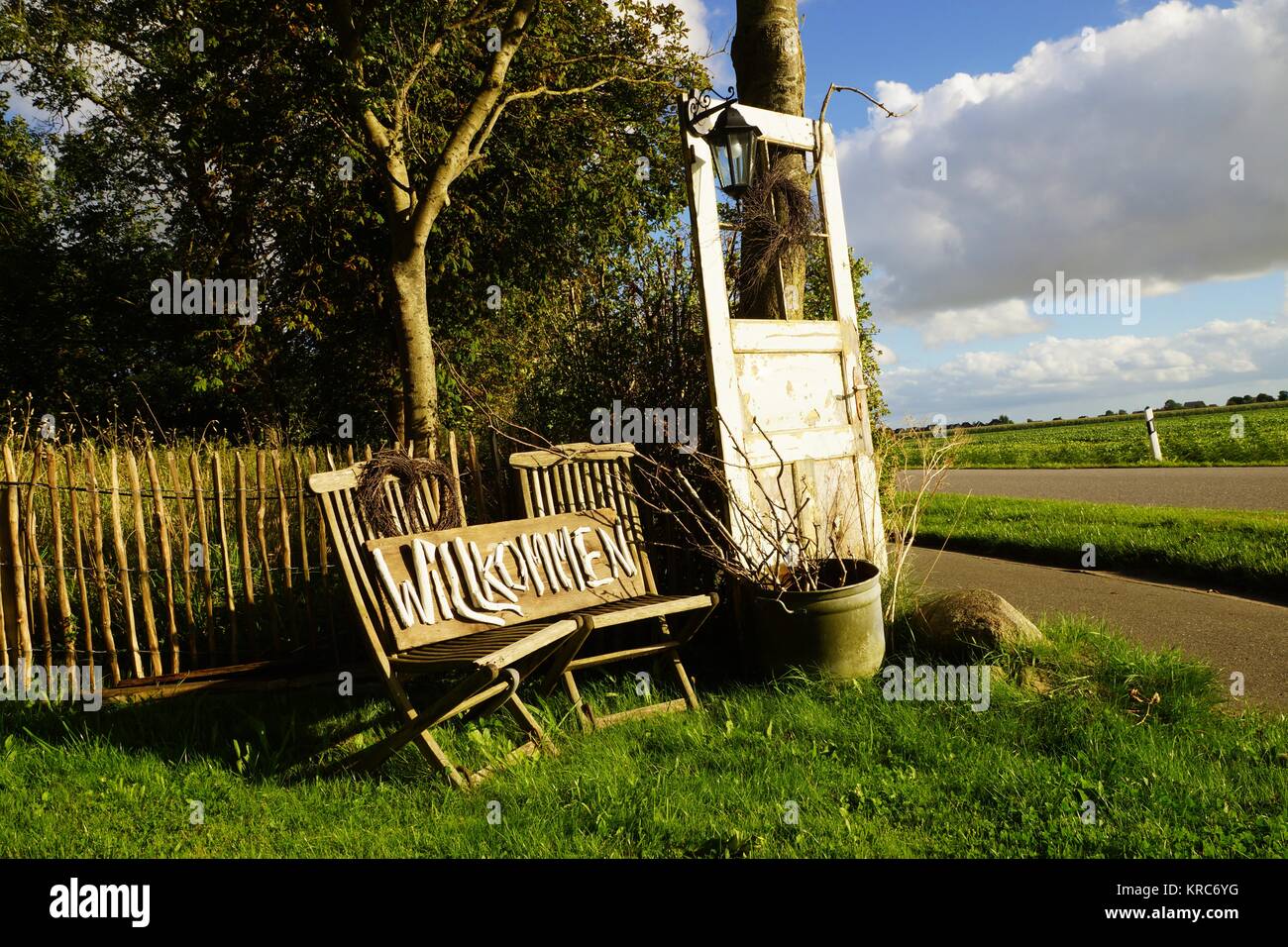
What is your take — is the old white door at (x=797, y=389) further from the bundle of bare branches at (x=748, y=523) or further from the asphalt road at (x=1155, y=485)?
the asphalt road at (x=1155, y=485)

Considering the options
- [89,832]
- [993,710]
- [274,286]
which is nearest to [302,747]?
[89,832]

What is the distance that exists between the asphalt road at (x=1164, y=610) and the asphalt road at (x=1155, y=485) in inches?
62.7

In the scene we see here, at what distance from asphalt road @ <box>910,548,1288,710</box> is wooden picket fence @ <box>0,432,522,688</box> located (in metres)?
4.18

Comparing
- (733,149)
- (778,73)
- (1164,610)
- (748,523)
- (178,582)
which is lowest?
(1164,610)

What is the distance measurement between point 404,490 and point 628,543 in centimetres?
134

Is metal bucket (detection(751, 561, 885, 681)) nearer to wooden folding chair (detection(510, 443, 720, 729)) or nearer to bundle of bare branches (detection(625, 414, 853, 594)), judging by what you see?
bundle of bare branches (detection(625, 414, 853, 594))

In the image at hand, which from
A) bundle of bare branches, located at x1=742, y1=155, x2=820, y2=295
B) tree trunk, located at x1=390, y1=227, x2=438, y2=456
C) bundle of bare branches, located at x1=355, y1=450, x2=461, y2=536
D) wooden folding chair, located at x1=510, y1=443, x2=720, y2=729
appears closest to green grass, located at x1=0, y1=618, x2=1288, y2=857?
wooden folding chair, located at x1=510, y1=443, x2=720, y2=729

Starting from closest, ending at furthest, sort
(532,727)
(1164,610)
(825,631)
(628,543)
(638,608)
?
(532,727) < (638,608) < (825,631) < (628,543) < (1164,610)

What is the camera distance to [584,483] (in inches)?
200

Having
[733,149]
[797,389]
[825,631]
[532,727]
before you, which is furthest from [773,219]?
[532,727]

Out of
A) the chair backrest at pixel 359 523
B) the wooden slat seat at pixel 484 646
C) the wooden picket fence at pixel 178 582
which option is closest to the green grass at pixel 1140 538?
the wooden slat seat at pixel 484 646

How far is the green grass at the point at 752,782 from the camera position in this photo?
3078 mm

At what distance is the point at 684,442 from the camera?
17.9ft

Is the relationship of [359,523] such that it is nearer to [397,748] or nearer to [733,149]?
[397,748]
